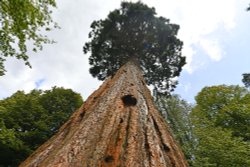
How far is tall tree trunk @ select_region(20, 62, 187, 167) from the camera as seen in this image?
4.53 metres

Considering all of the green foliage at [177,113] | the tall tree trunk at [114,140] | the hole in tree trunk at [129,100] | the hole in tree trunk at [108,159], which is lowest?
the hole in tree trunk at [108,159]

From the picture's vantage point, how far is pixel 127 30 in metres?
16.9

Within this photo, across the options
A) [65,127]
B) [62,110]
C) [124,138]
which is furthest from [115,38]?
[124,138]

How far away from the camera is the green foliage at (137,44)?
1669 cm

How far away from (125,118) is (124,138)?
3.14ft

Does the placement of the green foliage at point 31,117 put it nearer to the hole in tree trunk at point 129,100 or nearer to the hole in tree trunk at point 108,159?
the hole in tree trunk at point 129,100

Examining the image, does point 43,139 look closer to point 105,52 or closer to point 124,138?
point 105,52

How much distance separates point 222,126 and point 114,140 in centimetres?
1270

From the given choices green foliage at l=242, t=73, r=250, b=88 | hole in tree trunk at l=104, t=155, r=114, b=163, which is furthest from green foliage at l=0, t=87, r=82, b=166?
green foliage at l=242, t=73, r=250, b=88

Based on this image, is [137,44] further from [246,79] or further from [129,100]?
[246,79]

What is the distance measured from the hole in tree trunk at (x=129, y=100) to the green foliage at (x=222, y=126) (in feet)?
16.3

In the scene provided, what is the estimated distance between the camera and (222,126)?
16.4 m

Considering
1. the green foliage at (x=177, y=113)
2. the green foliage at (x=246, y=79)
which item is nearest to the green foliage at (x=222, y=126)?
the green foliage at (x=177, y=113)

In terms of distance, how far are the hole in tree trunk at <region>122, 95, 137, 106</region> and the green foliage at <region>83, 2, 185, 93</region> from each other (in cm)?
879
